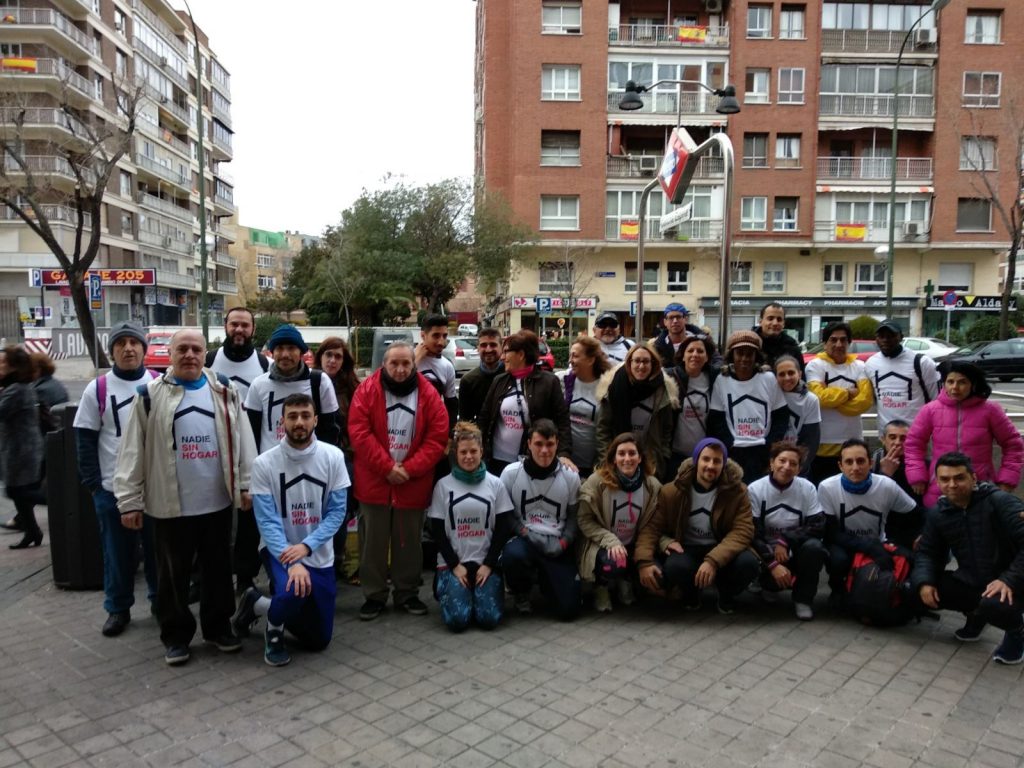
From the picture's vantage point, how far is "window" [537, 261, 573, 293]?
40.4 meters

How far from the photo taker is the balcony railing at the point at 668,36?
39.6 meters

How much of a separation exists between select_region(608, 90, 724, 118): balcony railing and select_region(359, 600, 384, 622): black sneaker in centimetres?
3772

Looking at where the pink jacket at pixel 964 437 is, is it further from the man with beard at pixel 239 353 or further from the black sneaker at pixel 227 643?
the man with beard at pixel 239 353

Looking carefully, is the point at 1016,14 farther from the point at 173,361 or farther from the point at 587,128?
the point at 173,361

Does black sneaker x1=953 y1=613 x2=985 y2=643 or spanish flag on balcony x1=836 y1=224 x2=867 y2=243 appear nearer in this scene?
black sneaker x1=953 y1=613 x2=985 y2=643

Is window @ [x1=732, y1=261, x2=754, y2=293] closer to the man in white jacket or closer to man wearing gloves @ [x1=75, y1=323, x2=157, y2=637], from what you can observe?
man wearing gloves @ [x1=75, y1=323, x2=157, y2=637]

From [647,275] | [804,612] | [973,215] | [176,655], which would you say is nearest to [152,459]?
[176,655]

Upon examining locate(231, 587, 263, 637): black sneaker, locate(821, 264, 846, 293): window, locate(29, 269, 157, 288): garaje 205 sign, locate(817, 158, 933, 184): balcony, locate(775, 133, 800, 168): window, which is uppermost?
locate(775, 133, 800, 168): window

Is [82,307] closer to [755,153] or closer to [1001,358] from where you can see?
[1001,358]

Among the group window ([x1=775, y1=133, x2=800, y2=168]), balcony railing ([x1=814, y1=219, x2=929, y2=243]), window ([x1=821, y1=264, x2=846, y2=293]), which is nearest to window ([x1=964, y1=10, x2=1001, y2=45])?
balcony railing ([x1=814, y1=219, x2=929, y2=243])

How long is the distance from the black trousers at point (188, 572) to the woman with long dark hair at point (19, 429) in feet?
10.2

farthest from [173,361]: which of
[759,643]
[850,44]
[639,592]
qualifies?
[850,44]

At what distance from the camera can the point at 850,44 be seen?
3997 centimetres

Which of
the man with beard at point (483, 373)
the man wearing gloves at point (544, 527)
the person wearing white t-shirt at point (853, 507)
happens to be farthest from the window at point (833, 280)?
the man wearing gloves at point (544, 527)
